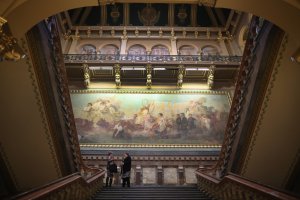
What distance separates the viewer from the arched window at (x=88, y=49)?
55.0 feet

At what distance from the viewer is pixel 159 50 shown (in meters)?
17.0

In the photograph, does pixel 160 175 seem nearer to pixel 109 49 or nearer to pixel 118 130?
pixel 118 130

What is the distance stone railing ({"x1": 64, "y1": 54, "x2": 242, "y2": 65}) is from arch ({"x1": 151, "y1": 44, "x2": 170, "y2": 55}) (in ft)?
4.16

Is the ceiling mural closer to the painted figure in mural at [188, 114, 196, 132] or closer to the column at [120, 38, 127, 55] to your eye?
the column at [120, 38, 127, 55]

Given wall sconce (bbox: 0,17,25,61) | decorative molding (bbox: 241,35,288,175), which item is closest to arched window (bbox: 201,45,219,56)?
decorative molding (bbox: 241,35,288,175)

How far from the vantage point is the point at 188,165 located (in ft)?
39.4

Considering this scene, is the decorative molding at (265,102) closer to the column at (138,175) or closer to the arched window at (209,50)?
the column at (138,175)

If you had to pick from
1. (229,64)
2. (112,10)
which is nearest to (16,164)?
(229,64)

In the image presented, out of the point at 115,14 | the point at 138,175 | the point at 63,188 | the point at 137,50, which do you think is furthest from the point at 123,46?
the point at 63,188

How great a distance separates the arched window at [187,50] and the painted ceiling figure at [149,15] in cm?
266

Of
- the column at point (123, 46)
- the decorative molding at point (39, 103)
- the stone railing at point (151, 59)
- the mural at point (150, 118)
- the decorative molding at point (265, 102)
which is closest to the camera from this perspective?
the decorative molding at point (265, 102)

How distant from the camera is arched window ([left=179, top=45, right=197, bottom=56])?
1694 cm

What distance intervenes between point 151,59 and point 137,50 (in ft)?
6.40

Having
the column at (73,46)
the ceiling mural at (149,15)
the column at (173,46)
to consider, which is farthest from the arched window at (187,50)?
the column at (73,46)
